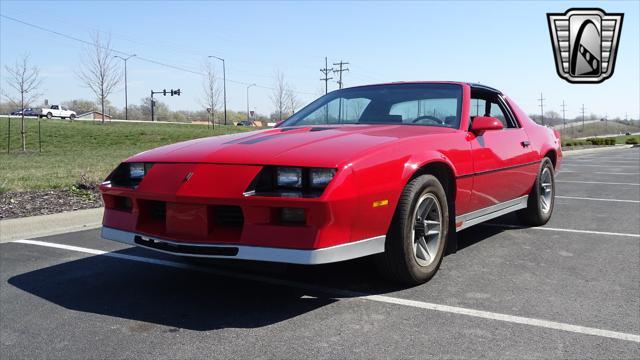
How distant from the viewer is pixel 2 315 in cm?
329

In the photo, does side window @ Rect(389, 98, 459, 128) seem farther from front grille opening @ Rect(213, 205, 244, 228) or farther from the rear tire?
front grille opening @ Rect(213, 205, 244, 228)

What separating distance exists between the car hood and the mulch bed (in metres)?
3.53

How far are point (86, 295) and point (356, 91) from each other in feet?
9.14

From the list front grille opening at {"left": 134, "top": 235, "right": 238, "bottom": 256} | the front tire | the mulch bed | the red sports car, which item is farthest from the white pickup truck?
the front tire

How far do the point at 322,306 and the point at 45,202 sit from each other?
5.16 meters

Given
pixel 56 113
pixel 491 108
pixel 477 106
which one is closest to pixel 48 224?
pixel 477 106

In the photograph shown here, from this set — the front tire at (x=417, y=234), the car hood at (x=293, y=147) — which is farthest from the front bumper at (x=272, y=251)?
the car hood at (x=293, y=147)

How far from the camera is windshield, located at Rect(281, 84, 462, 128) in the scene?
Result: 14.9ft

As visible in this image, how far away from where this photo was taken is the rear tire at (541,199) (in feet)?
18.9

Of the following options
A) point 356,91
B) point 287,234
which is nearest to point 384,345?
point 287,234

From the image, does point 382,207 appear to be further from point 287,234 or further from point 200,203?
point 200,203

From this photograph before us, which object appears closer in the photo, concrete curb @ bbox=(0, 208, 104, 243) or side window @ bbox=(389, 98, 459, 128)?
side window @ bbox=(389, 98, 459, 128)

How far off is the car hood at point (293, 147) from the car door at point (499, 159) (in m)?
0.49

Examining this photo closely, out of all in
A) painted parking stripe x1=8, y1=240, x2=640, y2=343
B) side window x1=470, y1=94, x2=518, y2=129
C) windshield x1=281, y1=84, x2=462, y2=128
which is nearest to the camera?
painted parking stripe x1=8, y1=240, x2=640, y2=343
